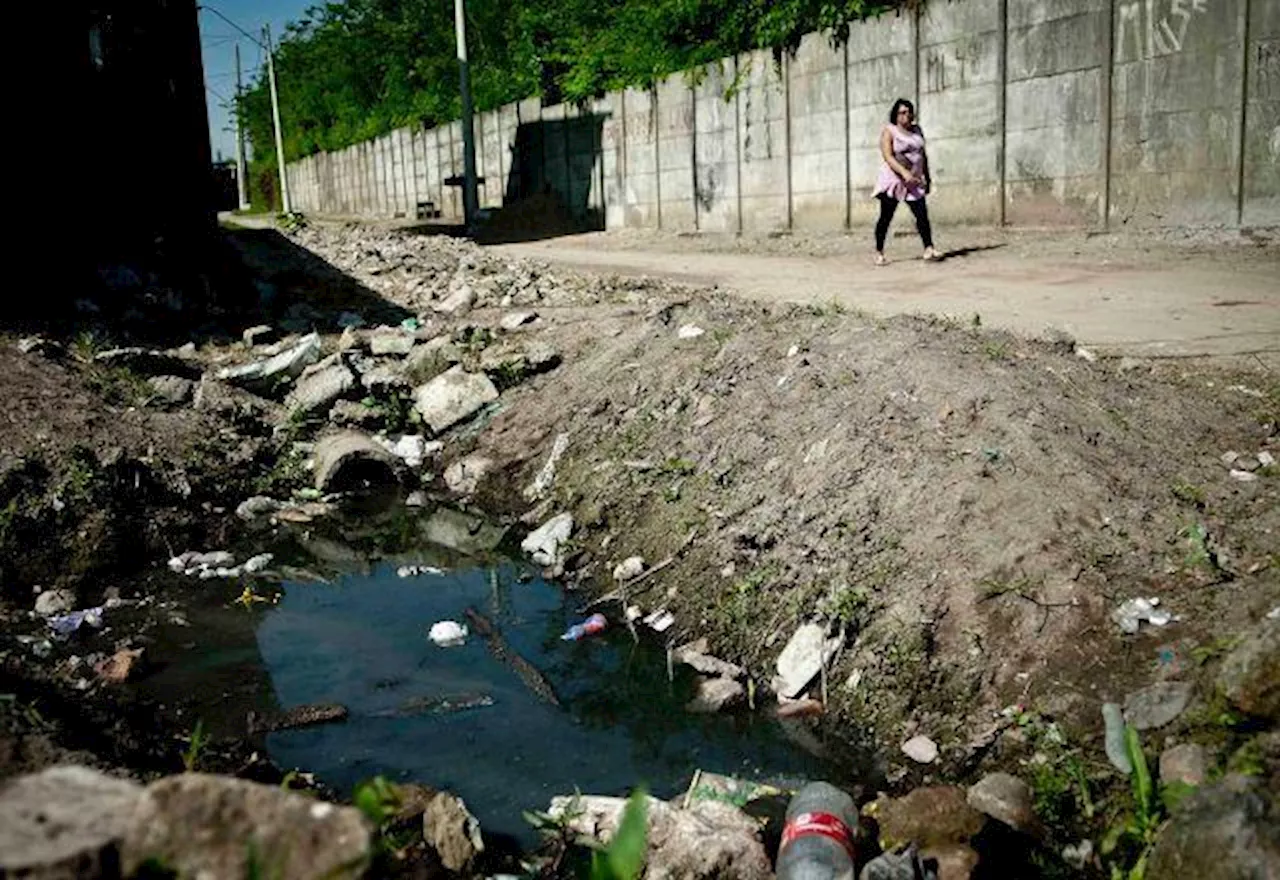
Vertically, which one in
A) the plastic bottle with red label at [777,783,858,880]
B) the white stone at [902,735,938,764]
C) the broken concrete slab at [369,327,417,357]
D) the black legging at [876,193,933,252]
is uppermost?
the black legging at [876,193,933,252]

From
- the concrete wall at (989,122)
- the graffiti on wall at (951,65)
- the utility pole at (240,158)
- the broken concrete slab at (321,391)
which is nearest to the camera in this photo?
the broken concrete slab at (321,391)

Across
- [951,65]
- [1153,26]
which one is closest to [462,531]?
[1153,26]

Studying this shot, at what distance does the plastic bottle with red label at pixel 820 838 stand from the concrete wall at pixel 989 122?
23.5 ft

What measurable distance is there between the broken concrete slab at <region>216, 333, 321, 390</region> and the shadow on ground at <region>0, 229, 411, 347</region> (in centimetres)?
73

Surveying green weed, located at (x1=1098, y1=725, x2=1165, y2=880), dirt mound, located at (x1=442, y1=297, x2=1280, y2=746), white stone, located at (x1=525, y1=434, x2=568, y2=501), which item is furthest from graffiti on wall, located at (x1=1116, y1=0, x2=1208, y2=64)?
green weed, located at (x1=1098, y1=725, x2=1165, y2=880)

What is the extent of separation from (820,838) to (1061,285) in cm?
529

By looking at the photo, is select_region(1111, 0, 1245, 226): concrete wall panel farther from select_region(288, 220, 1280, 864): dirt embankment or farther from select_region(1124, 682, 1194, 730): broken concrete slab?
select_region(1124, 682, 1194, 730): broken concrete slab

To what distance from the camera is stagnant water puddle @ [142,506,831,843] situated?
2379 mm

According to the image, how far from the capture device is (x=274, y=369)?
5406 millimetres

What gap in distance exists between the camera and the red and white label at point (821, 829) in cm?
189

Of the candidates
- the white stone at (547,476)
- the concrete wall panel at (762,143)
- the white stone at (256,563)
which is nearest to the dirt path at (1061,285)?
the concrete wall panel at (762,143)

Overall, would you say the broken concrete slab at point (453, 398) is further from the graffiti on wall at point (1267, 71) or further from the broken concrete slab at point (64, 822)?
the graffiti on wall at point (1267, 71)

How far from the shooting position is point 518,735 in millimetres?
2541

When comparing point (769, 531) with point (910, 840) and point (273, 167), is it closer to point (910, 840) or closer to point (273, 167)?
point (910, 840)
